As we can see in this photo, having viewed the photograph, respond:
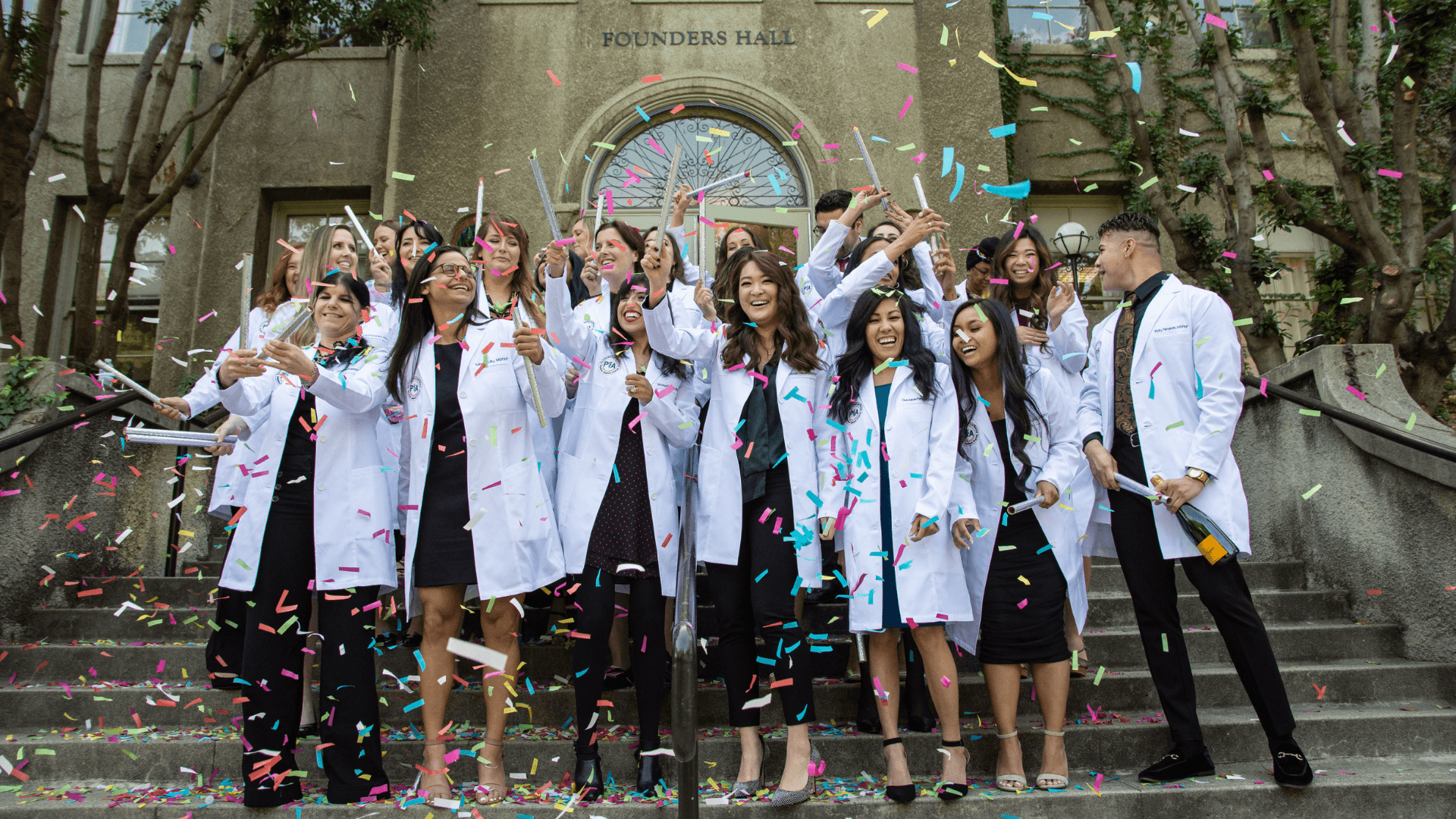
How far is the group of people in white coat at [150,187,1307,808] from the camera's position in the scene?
3.67m

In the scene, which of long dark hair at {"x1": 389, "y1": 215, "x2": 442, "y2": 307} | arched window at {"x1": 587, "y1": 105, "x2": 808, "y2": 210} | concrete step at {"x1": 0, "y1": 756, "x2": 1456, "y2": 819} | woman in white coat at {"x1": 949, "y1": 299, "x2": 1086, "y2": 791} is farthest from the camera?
arched window at {"x1": 587, "y1": 105, "x2": 808, "y2": 210}

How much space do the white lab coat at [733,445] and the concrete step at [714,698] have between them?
0.94 m

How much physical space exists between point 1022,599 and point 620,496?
5.69 ft

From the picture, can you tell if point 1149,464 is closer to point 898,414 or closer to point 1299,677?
point 898,414

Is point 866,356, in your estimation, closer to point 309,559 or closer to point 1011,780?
point 1011,780

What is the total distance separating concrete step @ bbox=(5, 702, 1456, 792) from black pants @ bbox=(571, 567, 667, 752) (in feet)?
0.93

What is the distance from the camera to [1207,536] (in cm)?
374

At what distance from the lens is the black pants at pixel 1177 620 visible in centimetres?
370

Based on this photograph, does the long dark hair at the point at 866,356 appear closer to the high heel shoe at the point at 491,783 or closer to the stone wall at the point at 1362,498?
the high heel shoe at the point at 491,783

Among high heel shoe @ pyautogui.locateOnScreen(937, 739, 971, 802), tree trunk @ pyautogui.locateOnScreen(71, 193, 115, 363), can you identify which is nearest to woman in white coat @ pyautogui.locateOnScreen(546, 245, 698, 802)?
high heel shoe @ pyautogui.locateOnScreen(937, 739, 971, 802)

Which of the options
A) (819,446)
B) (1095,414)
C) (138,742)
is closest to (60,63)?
(138,742)

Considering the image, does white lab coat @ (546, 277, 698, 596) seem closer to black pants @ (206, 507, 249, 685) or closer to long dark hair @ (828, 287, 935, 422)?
long dark hair @ (828, 287, 935, 422)

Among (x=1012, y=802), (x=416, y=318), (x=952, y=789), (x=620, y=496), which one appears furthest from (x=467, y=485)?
(x=1012, y=802)

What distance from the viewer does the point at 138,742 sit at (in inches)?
161
